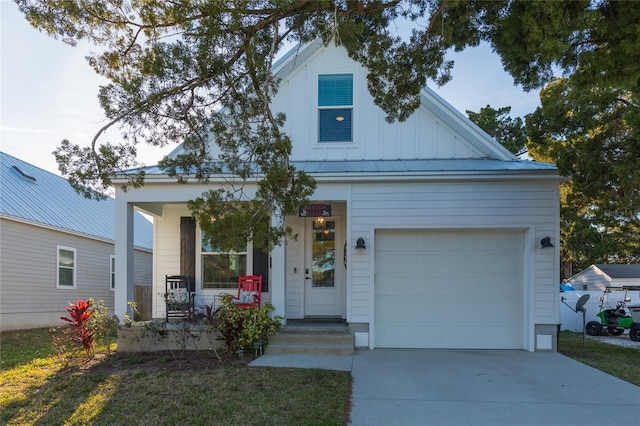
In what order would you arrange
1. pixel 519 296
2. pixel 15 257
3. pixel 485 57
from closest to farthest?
pixel 485 57 → pixel 519 296 → pixel 15 257

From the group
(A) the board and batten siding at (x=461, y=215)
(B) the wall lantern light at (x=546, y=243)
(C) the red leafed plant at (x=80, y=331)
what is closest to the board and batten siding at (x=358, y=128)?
(A) the board and batten siding at (x=461, y=215)

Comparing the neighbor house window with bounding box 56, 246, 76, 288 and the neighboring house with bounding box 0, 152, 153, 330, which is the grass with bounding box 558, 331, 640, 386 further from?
the neighbor house window with bounding box 56, 246, 76, 288

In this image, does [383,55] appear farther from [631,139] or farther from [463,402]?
[631,139]

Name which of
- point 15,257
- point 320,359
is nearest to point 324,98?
point 320,359

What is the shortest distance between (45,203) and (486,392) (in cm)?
1498

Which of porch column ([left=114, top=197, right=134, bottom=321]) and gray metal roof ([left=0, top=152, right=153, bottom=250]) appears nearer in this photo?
porch column ([left=114, top=197, right=134, bottom=321])

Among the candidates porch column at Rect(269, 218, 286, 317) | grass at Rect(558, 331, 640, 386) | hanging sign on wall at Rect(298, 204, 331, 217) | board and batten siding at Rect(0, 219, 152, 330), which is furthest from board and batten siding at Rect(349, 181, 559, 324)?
board and batten siding at Rect(0, 219, 152, 330)

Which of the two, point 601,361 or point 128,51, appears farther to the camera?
point 601,361

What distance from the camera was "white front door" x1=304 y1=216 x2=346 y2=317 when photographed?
9.07m

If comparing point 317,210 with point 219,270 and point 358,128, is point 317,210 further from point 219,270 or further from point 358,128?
point 219,270

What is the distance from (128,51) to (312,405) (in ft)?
16.7

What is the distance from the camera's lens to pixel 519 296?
25.8ft

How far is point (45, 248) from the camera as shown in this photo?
13523mm

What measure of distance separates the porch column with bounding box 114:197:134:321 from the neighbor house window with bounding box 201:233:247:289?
1.79 meters
